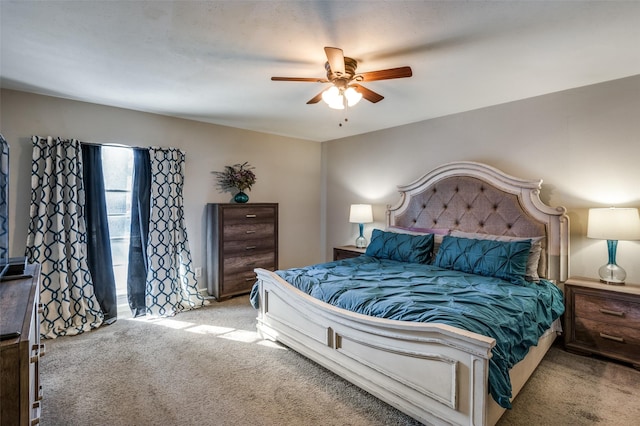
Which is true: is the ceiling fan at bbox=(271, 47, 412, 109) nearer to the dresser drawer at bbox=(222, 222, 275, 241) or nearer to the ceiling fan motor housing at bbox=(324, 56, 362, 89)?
the ceiling fan motor housing at bbox=(324, 56, 362, 89)

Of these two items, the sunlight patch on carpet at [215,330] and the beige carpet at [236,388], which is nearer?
the beige carpet at [236,388]

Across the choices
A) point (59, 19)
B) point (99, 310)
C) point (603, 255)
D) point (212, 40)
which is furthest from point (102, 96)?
point (603, 255)

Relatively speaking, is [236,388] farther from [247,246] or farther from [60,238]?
[60,238]

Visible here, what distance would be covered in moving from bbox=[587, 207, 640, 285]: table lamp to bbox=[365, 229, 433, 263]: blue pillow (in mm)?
→ 1341

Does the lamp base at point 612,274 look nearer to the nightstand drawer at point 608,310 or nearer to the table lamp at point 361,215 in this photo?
the nightstand drawer at point 608,310

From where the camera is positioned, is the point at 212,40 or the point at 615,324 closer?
the point at 212,40

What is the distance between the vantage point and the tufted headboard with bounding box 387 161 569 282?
2838mm

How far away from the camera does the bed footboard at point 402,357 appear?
1.51m

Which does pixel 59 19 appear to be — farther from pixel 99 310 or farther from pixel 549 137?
pixel 549 137

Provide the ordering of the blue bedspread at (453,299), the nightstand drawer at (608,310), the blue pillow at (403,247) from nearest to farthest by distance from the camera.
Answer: the blue bedspread at (453,299), the nightstand drawer at (608,310), the blue pillow at (403,247)

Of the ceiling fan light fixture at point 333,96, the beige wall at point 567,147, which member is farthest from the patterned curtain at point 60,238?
the beige wall at point 567,147

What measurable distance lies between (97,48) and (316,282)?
2.28 m

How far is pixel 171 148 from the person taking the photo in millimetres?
3729

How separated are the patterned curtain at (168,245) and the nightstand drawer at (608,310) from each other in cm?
375
